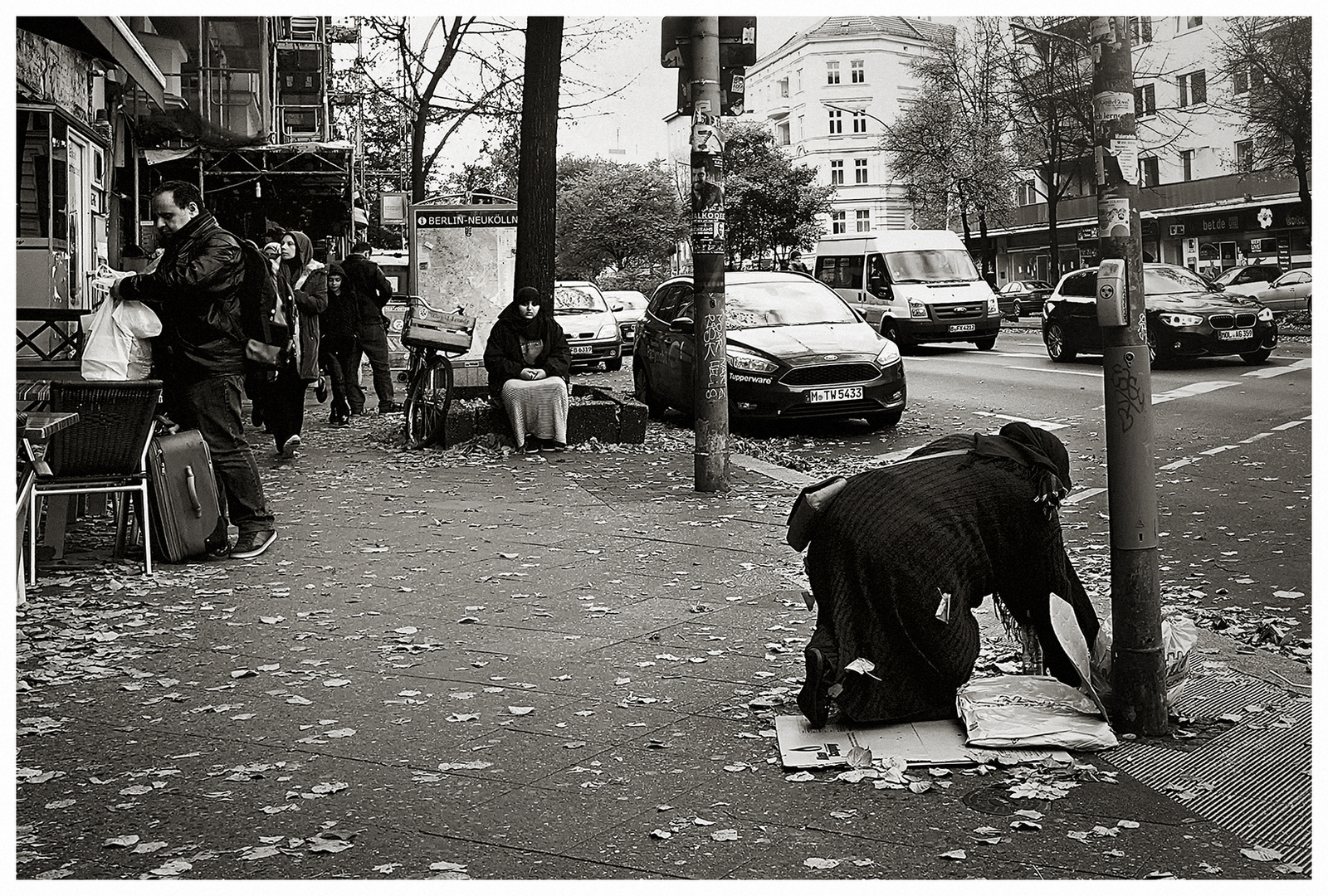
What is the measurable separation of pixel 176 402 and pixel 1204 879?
587 cm

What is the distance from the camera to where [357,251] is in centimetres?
1527

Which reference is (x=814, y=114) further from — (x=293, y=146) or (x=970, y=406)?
(x=970, y=406)

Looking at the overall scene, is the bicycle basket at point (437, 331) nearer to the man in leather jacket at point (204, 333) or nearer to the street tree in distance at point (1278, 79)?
the man in leather jacket at point (204, 333)

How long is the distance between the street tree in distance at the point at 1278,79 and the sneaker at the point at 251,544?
25877 millimetres

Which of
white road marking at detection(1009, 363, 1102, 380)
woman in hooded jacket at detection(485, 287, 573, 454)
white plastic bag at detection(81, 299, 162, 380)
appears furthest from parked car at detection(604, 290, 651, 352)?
white plastic bag at detection(81, 299, 162, 380)

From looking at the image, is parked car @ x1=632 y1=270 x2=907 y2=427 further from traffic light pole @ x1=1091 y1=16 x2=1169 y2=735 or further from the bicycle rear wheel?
traffic light pole @ x1=1091 y1=16 x2=1169 y2=735

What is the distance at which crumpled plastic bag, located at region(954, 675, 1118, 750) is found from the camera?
4.31m

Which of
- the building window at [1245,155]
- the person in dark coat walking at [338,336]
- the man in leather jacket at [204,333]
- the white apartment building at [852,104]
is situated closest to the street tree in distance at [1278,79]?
the building window at [1245,155]

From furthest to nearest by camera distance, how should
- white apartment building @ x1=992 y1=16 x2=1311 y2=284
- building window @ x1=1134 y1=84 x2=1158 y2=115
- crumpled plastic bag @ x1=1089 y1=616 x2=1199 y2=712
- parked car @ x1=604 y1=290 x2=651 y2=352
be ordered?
white apartment building @ x1=992 y1=16 x2=1311 y2=284
building window @ x1=1134 y1=84 x2=1158 y2=115
parked car @ x1=604 y1=290 x2=651 y2=352
crumpled plastic bag @ x1=1089 y1=616 x2=1199 y2=712

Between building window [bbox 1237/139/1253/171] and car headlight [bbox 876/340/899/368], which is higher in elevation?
building window [bbox 1237/139/1253/171]

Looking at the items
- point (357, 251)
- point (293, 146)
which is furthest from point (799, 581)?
point (293, 146)

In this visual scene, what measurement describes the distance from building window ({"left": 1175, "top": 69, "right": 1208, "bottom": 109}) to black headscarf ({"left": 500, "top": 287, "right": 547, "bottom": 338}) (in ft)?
138
